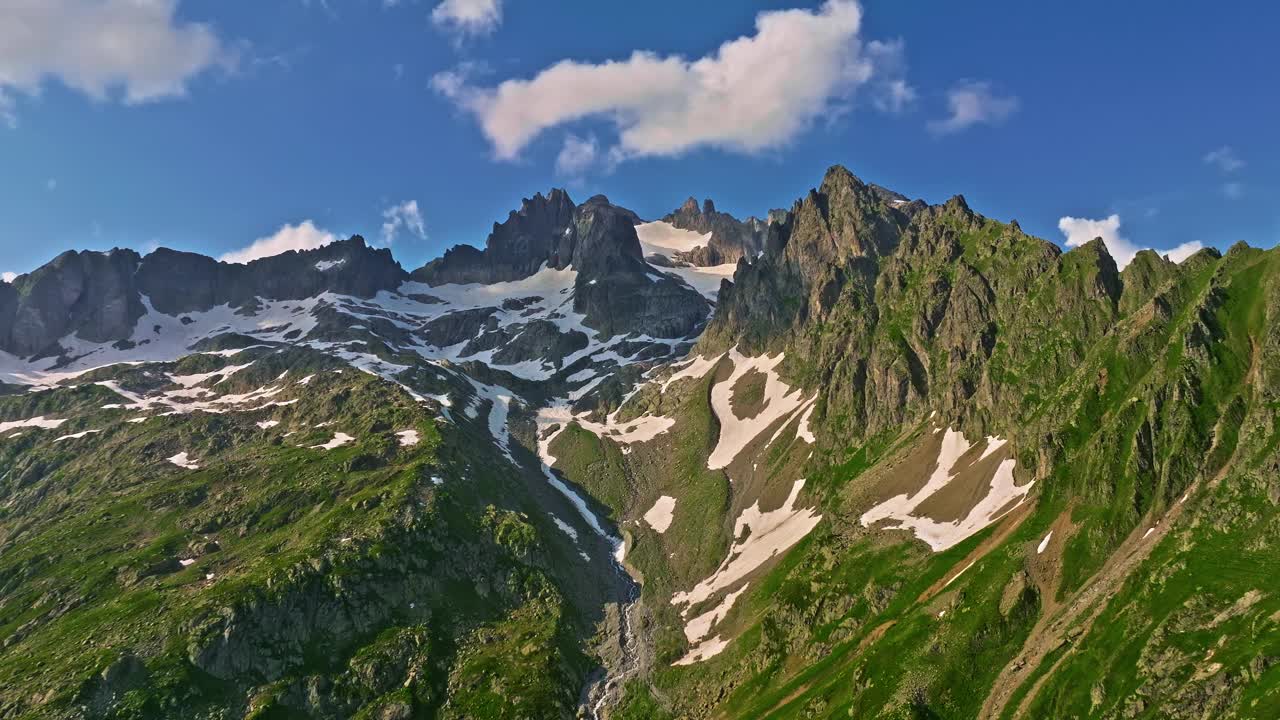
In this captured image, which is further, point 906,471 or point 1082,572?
point 906,471

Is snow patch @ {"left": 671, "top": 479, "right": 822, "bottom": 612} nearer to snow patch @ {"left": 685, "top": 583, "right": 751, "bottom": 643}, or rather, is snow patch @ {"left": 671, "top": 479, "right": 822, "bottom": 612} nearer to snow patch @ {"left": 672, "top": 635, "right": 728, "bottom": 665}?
snow patch @ {"left": 685, "top": 583, "right": 751, "bottom": 643}

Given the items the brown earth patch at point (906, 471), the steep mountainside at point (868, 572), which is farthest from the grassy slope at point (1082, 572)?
the brown earth patch at point (906, 471)

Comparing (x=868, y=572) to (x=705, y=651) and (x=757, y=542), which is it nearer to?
(x=705, y=651)

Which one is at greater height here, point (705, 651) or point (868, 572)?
point (868, 572)

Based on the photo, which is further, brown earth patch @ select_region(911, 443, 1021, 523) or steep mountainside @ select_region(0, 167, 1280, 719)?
brown earth patch @ select_region(911, 443, 1021, 523)

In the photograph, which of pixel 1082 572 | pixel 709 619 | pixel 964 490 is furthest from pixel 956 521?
pixel 709 619

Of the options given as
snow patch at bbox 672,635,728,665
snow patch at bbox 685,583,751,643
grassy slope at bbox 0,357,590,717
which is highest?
grassy slope at bbox 0,357,590,717

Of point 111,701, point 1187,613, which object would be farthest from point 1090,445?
point 111,701

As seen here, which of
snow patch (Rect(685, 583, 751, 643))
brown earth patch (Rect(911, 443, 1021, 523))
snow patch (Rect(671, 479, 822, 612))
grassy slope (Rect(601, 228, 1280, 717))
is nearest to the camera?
grassy slope (Rect(601, 228, 1280, 717))

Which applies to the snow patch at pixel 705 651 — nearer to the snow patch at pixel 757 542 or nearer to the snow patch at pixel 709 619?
the snow patch at pixel 709 619

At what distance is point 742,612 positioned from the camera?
155m

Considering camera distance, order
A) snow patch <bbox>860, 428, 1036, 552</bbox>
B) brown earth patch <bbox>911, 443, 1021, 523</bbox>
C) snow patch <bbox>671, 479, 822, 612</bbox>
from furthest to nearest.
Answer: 1. snow patch <bbox>671, 479, 822, 612</bbox>
2. brown earth patch <bbox>911, 443, 1021, 523</bbox>
3. snow patch <bbox>860, 428, 1036, 552</bbox>

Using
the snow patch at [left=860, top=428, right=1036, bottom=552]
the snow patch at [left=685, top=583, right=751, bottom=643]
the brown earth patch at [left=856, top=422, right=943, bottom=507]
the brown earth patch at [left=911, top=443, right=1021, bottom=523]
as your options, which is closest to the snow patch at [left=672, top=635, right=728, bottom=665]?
the snow patch at [left=685, top=583, right=751, bottom=643]

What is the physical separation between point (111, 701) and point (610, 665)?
82.0 meters
